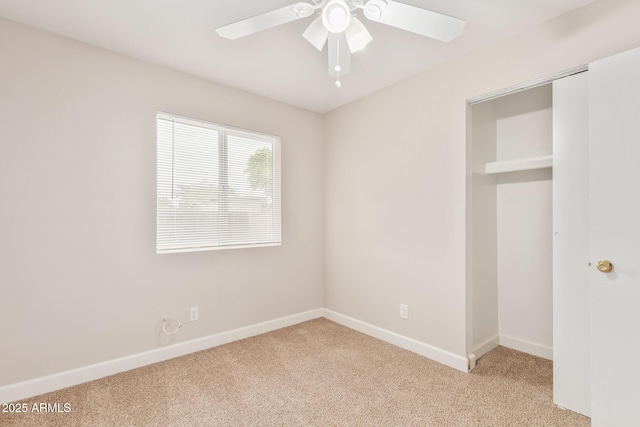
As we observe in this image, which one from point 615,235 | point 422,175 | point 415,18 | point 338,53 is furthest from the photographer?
point 422,175

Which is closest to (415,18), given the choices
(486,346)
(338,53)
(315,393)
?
(338,53)

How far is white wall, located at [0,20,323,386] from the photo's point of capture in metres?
2.01

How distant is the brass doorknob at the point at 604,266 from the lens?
1.65 m

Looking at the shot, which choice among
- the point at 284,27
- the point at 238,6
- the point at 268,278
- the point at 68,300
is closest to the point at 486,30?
the point at 284,27

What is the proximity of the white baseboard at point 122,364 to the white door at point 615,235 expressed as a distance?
8.35 feet

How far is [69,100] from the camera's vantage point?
7.17ft

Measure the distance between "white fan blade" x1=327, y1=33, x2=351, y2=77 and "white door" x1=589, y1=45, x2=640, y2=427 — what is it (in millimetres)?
1371

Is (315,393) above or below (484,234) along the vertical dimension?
below

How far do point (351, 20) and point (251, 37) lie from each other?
90cm

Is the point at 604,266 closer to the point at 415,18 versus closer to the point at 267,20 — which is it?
the point at 415,18

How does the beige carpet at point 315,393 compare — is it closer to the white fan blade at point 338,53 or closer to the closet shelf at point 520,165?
the closet shelf at point 520,165

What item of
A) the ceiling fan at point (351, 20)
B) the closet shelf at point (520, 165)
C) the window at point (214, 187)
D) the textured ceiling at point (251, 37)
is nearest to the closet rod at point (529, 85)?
the textured ceiling at point (251, 37)

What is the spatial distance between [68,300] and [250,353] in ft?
4.58

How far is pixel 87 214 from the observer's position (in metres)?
2.25
